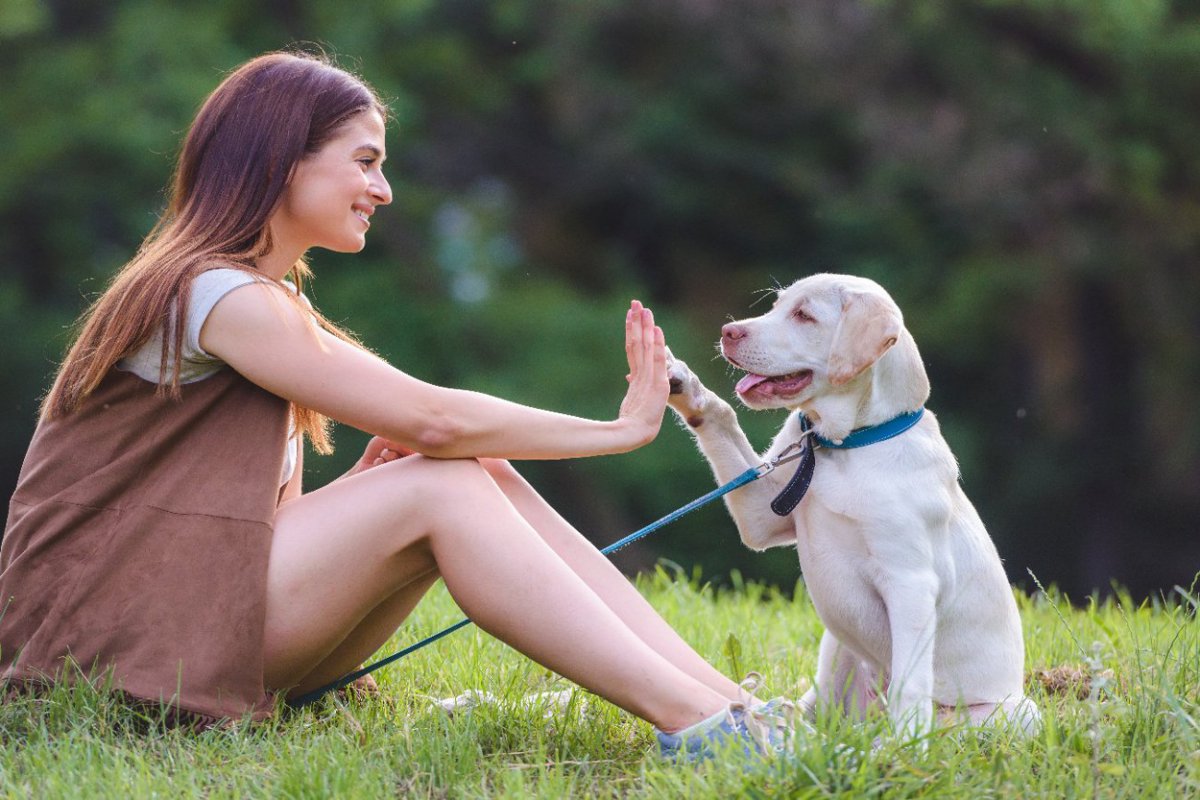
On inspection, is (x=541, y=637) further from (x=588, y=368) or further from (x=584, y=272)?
(x=584, y=272)

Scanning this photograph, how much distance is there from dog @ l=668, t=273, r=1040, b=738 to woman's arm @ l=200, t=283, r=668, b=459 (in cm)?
49

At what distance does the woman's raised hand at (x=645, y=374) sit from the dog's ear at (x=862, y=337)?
15.7 inches

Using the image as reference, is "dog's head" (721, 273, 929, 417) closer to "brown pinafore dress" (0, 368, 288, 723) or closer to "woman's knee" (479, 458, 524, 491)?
"woman's knee" (479, 458, 524, 491)

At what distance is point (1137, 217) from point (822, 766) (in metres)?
9.22

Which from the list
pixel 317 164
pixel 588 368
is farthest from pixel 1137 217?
pixel 317 164

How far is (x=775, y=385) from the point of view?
126 inches

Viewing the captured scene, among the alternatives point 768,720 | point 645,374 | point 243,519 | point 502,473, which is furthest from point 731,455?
point 243,519

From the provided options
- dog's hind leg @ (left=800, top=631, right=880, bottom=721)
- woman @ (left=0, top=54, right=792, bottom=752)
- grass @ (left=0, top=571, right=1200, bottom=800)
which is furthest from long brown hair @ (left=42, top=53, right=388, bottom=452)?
dog's hind leg @ (left=800, top=631, right=880, bottom=721)

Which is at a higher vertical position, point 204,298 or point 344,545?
point 204,298

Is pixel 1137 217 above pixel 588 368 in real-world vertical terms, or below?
above

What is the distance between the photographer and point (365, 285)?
36.3ft

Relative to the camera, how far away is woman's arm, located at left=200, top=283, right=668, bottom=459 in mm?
2674

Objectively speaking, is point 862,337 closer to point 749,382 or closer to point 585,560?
point 749,382

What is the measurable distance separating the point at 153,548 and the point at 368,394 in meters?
0.50
